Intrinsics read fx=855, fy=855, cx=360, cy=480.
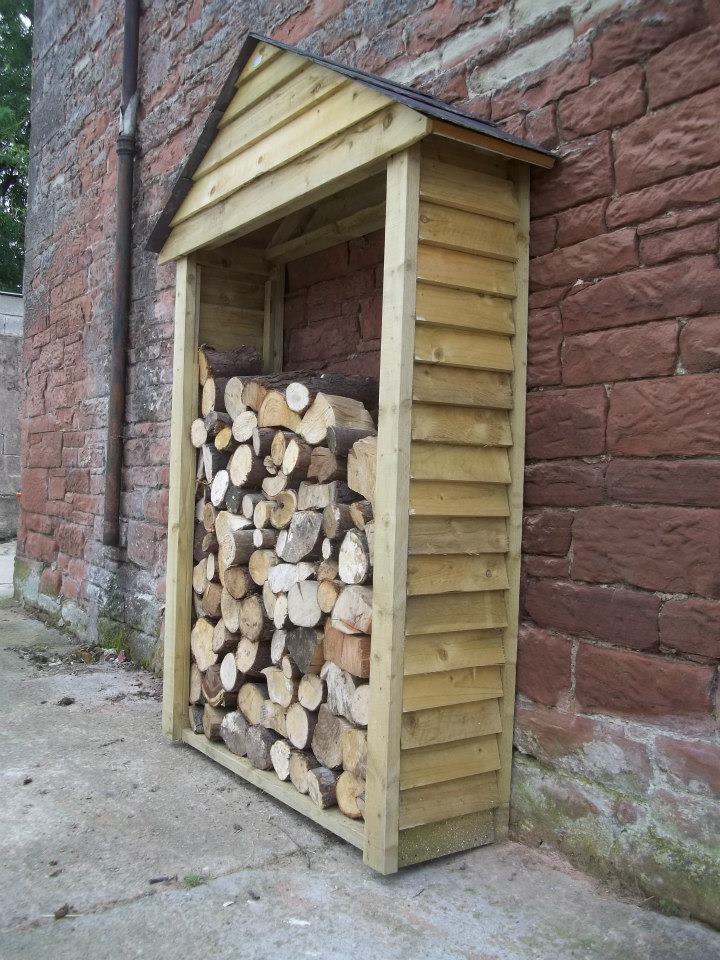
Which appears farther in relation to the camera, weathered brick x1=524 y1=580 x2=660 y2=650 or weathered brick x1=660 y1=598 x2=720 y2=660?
weathered brick x1=524 y1=580 x2=660 y2=650

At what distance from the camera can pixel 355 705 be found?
9.75 ft

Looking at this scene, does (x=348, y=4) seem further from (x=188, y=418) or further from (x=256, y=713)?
(x=256, y=713)

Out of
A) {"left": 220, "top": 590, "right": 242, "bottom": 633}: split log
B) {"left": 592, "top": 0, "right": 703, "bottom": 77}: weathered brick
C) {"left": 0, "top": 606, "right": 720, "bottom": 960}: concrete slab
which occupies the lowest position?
{"left": 0, "top": 606, "right": 720, "bottom": 960}: concrete slab

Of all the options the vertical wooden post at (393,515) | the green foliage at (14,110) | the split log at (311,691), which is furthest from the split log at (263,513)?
the green foliage at (14,110)

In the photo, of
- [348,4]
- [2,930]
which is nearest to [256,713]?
[2,930]

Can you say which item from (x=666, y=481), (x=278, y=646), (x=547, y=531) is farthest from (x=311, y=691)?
(x=666, y=481)

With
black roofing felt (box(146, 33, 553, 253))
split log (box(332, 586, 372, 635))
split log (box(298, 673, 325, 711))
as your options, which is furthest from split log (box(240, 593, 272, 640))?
black roofing felt (box(146, 33, 553, 253))

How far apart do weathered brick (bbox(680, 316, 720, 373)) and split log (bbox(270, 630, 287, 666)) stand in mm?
1808

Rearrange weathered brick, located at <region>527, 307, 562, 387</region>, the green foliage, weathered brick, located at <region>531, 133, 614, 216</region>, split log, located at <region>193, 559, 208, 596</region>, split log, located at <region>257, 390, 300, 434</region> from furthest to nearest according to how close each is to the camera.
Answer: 1. the green foliage
2. split log, located at <region>193, 559, 208, 596</region>
3. split log, located at <region>257, 390, 300, 434</region>
4. weathered brick, located at <region>527, 307, 562, 387</region>
5. weathered brick, located at <region>531, 133, 614, 216</region>

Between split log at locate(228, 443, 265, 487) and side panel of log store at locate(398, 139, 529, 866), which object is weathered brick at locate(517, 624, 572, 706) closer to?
side panel of log store at locate(398, 139, 529, 866)

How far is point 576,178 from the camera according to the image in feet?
9.37

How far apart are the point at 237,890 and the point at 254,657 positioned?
3.52ft

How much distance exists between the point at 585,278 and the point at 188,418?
2.03m

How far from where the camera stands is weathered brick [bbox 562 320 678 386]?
2.58 m
